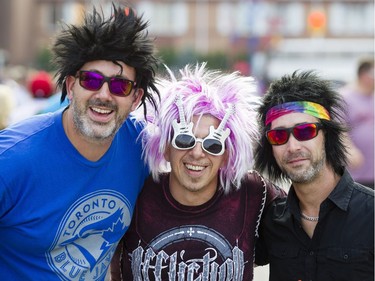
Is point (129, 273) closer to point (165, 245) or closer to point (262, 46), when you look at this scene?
point (165, 245)

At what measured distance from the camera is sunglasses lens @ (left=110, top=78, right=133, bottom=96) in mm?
3754

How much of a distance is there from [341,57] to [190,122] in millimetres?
37705

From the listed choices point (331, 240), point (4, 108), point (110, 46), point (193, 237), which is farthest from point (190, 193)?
point (4, 108)

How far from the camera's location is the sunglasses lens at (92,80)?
3.73 meters

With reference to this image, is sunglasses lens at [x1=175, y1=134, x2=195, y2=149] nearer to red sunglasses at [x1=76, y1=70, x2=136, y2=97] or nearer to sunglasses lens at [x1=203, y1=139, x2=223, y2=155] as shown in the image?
sunglasses lens at [x1=203, y1=139, x2=223, y2=155]

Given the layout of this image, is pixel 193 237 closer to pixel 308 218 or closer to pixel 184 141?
Result: pixel 184 141

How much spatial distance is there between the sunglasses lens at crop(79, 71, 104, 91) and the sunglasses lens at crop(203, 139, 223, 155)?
2.16 ft

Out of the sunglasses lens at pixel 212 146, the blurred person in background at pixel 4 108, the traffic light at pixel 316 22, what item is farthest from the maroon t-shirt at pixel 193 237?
the traffic light at pixel 316 22

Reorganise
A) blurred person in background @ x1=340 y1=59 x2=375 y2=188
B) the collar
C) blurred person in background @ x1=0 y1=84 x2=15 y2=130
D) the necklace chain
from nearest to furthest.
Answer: the collar, the necklace chain, blurred person in background @ x1=0 y1=84 x2=15 y2=130, blurred person in background @ x1=340 y1=59 x2=375 y2=188

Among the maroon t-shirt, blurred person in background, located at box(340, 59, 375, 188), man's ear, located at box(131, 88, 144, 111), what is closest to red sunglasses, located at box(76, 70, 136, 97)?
man's ear, located at box(131, 88, 144, 111)

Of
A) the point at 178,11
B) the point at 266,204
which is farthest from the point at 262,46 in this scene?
the point at 266,204

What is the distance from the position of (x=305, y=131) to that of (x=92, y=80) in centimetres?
118

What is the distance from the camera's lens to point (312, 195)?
3.75m

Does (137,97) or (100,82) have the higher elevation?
(100,82)
